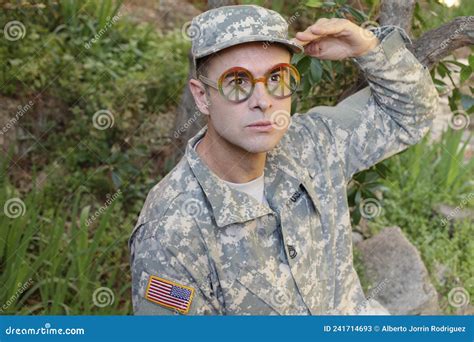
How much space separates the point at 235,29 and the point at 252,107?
0.26m

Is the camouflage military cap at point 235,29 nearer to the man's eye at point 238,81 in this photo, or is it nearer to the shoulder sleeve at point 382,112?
the man's eye at point 238,81

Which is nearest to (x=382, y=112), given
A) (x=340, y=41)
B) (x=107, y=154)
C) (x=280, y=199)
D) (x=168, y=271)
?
(x=340, y=41)

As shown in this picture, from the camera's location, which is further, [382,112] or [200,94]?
[382,112]

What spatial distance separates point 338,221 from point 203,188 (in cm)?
61

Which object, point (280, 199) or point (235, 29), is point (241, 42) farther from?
point (280, 199)

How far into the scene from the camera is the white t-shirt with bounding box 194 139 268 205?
9.20 feet

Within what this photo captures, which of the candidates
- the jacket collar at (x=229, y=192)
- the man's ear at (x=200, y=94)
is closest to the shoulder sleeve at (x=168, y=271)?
the jacket collar at (x=229, y=192)

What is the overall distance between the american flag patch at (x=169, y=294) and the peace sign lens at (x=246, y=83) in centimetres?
63

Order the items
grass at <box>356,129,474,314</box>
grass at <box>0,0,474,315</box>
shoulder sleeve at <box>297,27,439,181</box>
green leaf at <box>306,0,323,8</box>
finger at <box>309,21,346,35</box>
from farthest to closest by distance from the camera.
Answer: grass at <box>356,129,474,314</box>
grass at <box>0,0,474,315</box>
green leaf at <box>306,0,323,8</box>
shoulder sleeve at <box>297,27,439,181</box>
finger at <box>309,21,346,35</box>

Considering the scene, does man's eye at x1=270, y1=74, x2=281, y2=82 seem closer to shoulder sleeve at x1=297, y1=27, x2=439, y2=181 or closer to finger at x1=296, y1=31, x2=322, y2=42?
finger at x1=296, y1=31, x2=322, y2=42

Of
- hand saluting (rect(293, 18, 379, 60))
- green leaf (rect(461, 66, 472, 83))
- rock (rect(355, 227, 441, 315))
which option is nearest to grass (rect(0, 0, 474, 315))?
rock (rect(355, 227, 441, 315))

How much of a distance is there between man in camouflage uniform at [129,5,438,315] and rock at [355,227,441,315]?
1.32 meters

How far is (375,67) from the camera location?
2.92 meters

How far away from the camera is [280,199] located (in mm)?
2816
